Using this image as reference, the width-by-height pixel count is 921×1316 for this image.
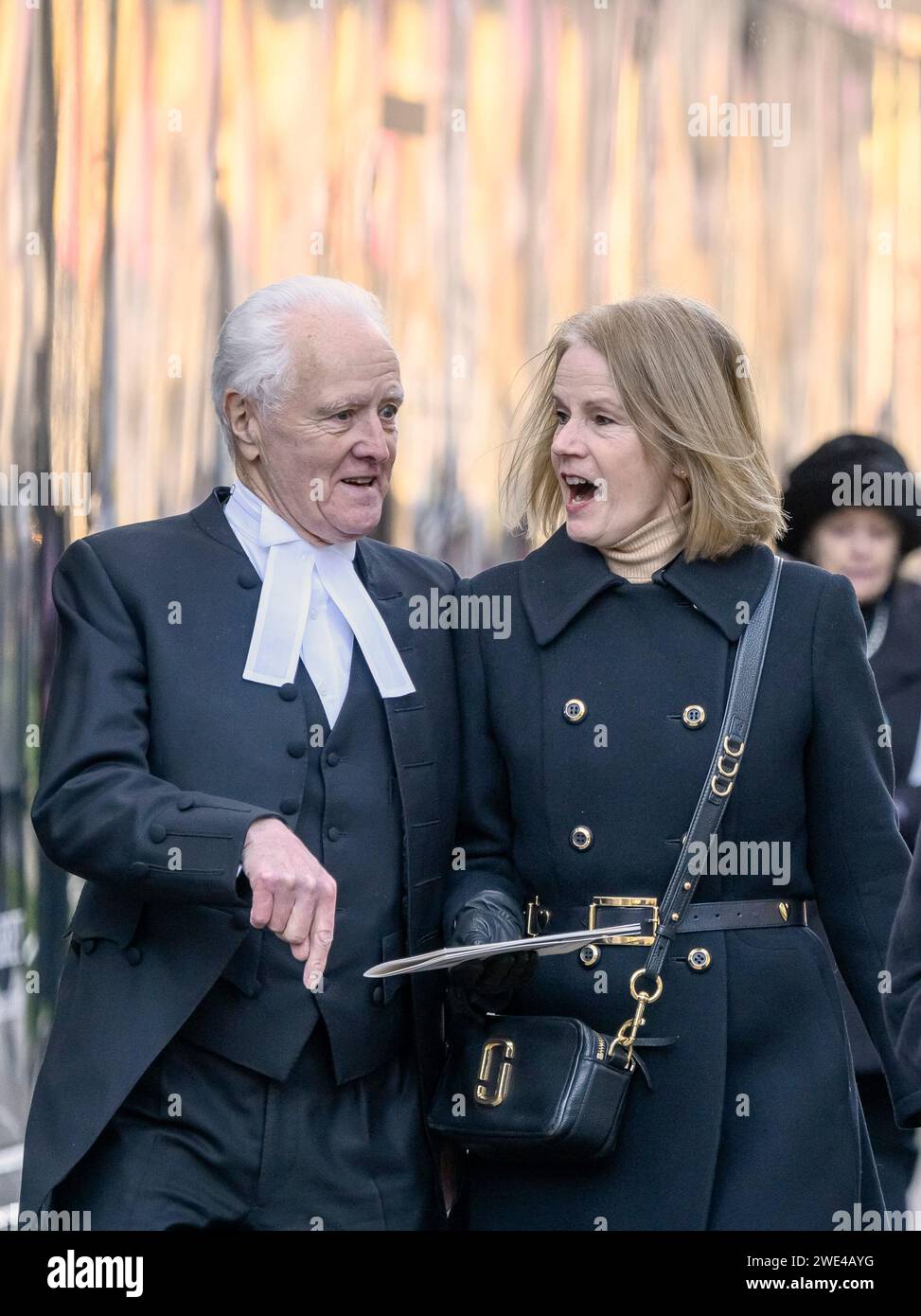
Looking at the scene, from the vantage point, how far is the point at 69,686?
359cm

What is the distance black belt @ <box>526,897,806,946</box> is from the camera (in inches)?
141

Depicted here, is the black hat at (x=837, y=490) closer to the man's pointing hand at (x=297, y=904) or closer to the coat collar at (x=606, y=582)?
the coat collar at (x=606, y=582)

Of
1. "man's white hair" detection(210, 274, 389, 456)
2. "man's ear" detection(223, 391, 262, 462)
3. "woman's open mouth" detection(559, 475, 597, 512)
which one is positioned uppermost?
"man's white hair" detection(210, 274, 389, 456)

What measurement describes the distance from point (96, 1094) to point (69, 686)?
66cm

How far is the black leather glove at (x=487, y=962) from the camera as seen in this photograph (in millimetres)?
3416

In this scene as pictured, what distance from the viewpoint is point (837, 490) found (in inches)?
206

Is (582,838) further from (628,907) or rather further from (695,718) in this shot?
(695,718)

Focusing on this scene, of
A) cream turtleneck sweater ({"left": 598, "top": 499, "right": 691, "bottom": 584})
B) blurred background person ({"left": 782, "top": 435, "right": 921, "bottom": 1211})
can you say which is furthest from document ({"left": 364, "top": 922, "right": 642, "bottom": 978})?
blurred background person ({"left": 782, "top": 435, "right": 921, "bottom": 1211})

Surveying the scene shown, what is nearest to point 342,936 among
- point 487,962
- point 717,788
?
A: point 487,962

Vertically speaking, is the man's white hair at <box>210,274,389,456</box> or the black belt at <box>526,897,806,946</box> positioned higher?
the man's white hair at <box>210,274,389,456</box>

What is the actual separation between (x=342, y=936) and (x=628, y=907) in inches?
18.7

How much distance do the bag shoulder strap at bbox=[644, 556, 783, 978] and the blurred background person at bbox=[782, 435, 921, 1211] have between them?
1450mm

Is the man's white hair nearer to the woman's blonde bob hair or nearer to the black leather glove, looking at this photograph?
the woman's blonde bob hair

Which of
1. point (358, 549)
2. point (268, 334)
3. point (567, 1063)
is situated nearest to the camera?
point (567, 1063)
